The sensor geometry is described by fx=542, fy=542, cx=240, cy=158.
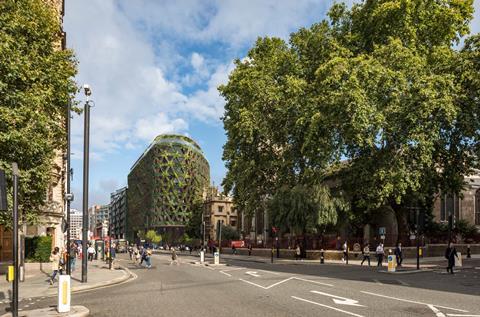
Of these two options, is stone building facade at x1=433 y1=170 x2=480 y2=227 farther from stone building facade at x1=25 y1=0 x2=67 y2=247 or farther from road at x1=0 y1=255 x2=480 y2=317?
road at x1=0 y1=255 x2=480 y2=317

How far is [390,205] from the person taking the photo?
44.5 m

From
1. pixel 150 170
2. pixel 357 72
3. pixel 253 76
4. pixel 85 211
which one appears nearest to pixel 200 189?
pixel 150 170

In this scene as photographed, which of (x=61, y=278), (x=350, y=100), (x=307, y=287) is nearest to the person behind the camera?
(x=61, y=278)

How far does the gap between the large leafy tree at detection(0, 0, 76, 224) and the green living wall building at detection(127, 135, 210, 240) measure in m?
126

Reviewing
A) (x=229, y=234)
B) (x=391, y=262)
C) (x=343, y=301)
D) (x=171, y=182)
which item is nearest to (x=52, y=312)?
(x=343, y=301)

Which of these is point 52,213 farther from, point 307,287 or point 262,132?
point 307,287

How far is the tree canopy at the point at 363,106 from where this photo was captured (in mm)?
35750

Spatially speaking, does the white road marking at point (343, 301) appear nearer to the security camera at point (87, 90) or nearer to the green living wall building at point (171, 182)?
the security camera at point (87, 90)

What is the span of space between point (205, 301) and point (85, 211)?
870 centimetres

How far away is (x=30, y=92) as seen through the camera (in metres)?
22.2

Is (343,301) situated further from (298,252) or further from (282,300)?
(298,252)

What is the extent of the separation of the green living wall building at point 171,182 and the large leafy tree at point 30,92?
412 feet

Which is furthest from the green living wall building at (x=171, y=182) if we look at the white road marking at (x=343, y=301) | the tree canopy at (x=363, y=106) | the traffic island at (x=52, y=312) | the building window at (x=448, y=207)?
the traffic island at (x=52, y=312)

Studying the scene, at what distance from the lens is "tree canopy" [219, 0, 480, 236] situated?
35750 millimetres
